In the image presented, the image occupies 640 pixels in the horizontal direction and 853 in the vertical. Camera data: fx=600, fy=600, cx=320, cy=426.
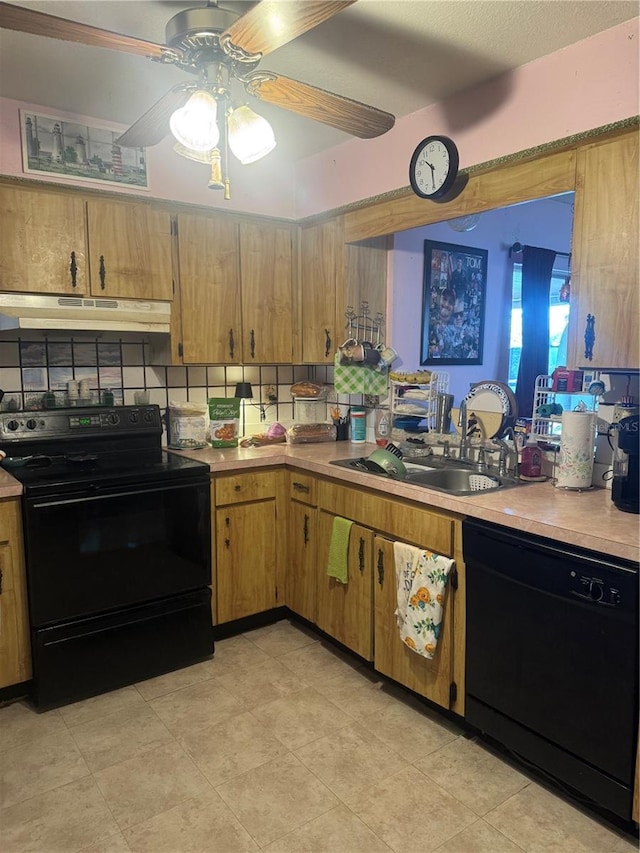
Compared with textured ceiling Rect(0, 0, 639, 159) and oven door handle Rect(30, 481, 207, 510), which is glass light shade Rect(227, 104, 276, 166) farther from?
oven door handle Rect(30, 481, 207, 510)

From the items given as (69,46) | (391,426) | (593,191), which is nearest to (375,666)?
(391,426)

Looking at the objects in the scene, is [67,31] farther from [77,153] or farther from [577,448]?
[577,448]

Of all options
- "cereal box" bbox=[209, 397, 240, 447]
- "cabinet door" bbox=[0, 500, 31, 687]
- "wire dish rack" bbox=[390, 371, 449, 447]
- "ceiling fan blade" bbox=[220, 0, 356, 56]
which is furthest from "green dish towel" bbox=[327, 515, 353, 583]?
"ceiling fan blade" bbox=[220, 0, 356, 56]

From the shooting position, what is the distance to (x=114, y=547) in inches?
99.7

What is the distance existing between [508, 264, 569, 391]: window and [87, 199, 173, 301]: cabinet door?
2.29 m

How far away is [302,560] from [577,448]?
1439mm

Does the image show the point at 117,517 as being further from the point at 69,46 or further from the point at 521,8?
the point at 521,8

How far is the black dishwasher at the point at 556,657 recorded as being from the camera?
5.51 feet

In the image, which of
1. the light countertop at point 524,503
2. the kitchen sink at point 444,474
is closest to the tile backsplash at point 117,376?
the light countertop at point 524,503

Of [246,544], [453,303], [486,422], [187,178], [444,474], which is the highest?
[187,178]

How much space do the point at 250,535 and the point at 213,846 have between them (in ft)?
4.67

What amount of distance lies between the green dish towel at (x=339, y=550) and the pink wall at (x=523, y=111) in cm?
159

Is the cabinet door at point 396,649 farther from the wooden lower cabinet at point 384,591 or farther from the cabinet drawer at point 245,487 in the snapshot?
the cabinet drawer at point 245,487

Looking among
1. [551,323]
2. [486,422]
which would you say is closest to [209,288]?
[486,422]
